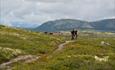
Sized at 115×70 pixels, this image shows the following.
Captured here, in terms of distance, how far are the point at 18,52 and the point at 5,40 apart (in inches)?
692

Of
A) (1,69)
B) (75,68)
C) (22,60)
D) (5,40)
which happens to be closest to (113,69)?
(75,68)

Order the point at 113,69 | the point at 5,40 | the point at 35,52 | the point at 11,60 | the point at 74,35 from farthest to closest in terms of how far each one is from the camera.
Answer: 1. the point at 74,35
2. the point at 5,40
3. the point at 35,52
4. the point at 11,60
5. the point at 113,69

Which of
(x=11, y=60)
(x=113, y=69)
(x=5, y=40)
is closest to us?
(x=113, y=69)

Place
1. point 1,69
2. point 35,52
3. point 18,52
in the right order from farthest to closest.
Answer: point 35,52 < point 18,52 < point 1,69

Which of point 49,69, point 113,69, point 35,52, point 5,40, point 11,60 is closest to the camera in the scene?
point 113,69

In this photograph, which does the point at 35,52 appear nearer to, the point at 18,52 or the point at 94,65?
the point at 18,52

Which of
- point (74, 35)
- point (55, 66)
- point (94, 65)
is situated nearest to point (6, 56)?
point (55, 66)

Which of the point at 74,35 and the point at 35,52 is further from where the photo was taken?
the point at 74,35

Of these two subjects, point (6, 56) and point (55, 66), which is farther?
point (6, 56)

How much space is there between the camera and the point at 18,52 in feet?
209

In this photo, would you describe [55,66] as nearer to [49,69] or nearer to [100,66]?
Answer: [49,69]

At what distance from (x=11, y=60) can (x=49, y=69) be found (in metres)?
19.5

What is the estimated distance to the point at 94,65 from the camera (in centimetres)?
3716

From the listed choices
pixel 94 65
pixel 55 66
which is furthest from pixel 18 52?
pixel 94 65
